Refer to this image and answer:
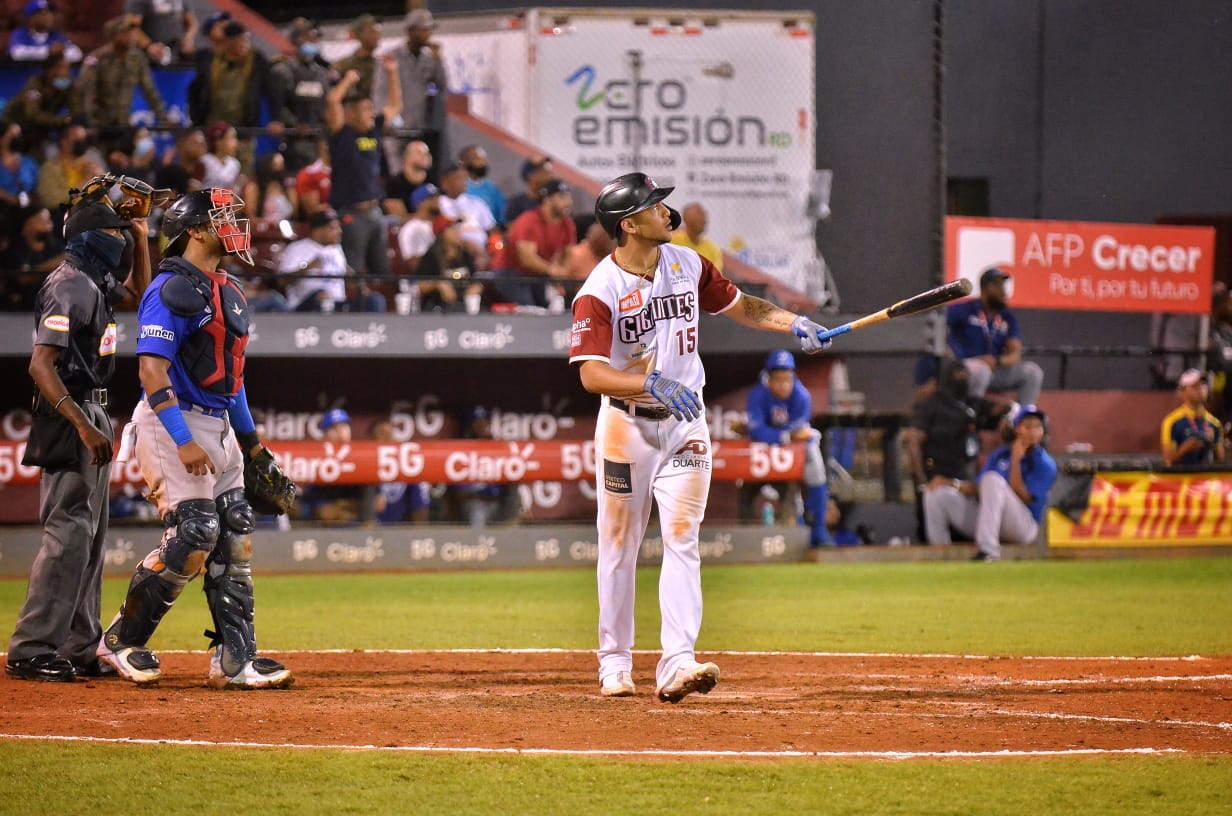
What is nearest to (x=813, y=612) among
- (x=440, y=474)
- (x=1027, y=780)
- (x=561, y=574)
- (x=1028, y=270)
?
(x=561, y=574)

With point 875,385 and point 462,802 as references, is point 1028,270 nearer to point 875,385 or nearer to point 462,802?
point 875,385

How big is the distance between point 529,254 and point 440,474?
2621 mm

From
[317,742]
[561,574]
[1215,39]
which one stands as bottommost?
[561,574]

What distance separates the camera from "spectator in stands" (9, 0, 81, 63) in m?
18.7

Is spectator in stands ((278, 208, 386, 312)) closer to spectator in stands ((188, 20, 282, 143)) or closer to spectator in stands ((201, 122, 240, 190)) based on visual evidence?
spectator in stands ((201, 122, 240, 190))

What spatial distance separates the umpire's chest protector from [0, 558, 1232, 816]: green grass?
1.76m

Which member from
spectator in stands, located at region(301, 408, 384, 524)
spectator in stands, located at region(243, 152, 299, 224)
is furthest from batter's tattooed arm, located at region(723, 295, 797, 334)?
spectator in stands, located at region(243, 152, 299, 224)

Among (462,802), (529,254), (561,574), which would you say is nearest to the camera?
(462,802)

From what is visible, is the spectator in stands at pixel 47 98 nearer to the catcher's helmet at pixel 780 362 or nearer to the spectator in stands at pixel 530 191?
the spectator in stands at pixel 530 191

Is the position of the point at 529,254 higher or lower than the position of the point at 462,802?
higher

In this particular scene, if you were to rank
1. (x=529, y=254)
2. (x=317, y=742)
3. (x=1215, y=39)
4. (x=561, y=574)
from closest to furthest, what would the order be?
(x=317, y=742)
(x=561, y=574)
(x=529, y=254)
(x=1215, y=39)

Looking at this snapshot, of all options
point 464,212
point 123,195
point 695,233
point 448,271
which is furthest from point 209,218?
point 695,233

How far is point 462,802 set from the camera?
4.96 meters

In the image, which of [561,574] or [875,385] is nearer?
[561,574]
